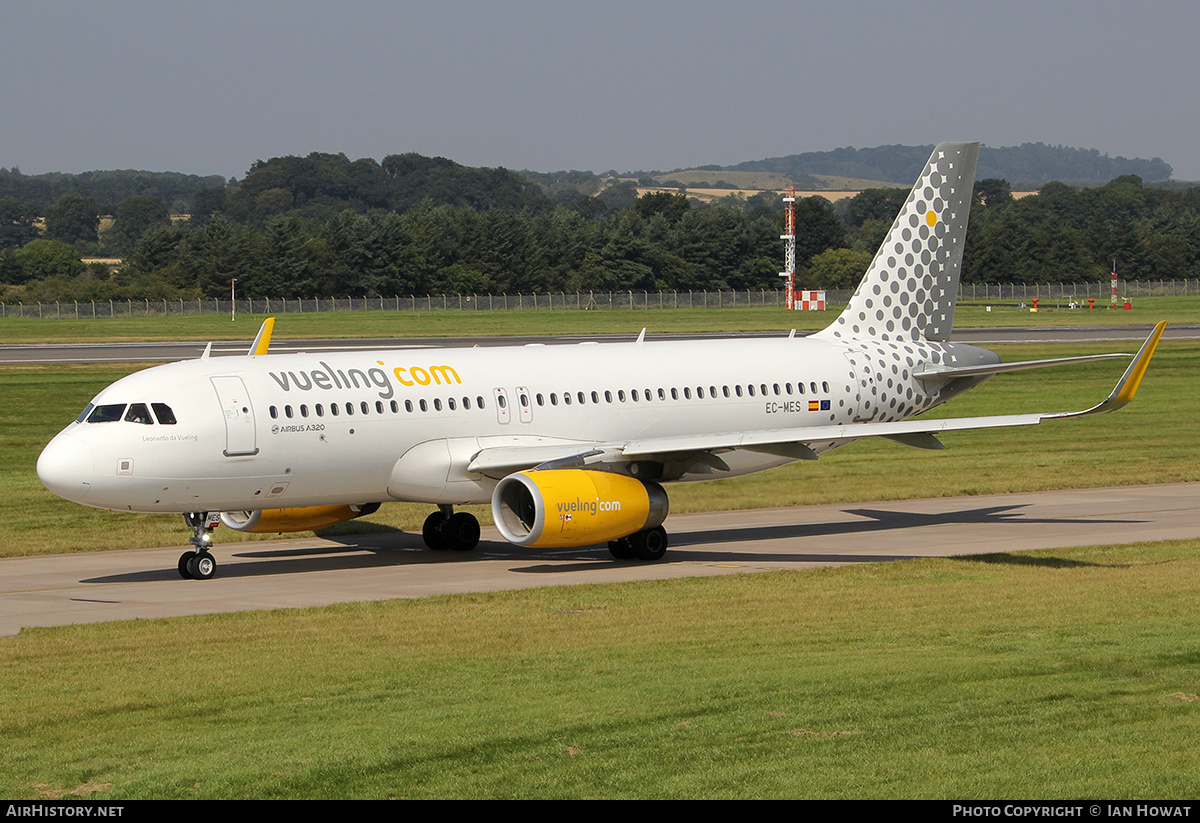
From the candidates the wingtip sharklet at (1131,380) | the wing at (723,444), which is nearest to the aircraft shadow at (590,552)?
the wing at (723,444)

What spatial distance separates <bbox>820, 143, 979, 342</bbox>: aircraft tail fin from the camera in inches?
1407

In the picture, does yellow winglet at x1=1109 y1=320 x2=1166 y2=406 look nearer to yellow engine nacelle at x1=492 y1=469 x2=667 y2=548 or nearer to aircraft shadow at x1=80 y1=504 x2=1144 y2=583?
aircraft shadow at x1=80 y1=504 x2=1144 y2=583

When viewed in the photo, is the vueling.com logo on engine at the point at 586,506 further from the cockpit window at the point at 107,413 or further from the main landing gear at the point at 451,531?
the cockpit window at the point at 107,413

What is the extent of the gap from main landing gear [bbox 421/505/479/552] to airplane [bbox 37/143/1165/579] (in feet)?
0.15

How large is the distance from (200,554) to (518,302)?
409 ft

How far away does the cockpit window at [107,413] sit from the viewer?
25.8m

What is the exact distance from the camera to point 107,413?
25.9 meters

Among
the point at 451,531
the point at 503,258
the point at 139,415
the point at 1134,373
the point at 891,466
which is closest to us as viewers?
the point at 139,415

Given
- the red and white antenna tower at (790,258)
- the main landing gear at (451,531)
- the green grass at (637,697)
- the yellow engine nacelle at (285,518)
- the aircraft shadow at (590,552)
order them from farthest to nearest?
the red and white antenna tower at (790,258) → the main landing gear at (451,531) → the yellow engine nacelle at (285,518) → the aircraft shadow at (590,552) → the green grass at (637,697)

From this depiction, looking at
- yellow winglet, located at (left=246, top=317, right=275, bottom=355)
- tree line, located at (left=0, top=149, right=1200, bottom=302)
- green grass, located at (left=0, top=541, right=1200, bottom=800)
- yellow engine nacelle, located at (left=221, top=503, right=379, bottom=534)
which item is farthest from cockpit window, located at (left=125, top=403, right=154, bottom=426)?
tree line, located at (left=0, top=149, right=1200, bottom=302)

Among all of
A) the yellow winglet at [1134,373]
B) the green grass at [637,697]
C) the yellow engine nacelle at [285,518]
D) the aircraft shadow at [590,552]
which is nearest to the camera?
the green grass at [637,697]

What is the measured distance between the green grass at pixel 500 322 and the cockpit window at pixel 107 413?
222 ft

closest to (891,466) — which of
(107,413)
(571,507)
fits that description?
(571,507)

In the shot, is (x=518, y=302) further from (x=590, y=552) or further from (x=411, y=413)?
(x=411, y=413)
